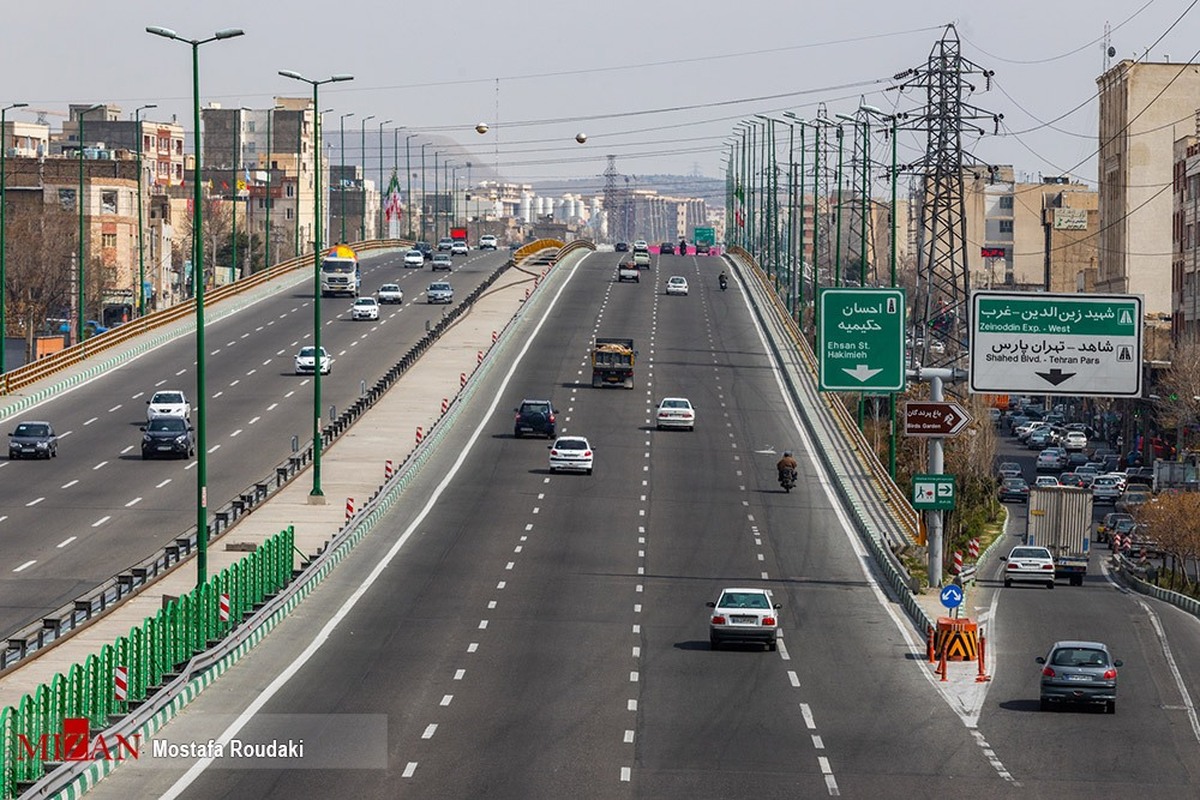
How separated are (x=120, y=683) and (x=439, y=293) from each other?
3878 inches

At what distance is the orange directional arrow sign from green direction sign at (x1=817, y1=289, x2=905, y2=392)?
6.26ft

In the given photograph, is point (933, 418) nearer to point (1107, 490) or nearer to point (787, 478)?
point (787, 478)

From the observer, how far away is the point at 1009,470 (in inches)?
4414

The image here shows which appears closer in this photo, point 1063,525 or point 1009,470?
point 1063,525

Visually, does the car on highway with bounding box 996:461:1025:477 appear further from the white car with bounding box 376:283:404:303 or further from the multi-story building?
the multi-story building

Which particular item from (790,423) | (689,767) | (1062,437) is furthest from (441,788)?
(1062,437)

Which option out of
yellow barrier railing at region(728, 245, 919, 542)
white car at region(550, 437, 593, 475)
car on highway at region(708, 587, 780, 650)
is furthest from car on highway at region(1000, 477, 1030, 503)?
car on highway at region(708, 587, 780, 650)

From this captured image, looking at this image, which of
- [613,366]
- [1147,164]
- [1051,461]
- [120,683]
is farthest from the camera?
[1147,164]

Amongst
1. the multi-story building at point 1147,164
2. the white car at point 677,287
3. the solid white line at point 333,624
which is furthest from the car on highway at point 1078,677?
the multi-story building at point 1147,164

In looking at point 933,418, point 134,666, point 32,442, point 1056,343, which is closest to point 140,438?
point 32,442

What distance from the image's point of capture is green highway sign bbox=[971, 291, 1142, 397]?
46.5 m

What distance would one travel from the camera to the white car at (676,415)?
80500mm

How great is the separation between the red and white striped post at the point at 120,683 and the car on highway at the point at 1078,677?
1486cm

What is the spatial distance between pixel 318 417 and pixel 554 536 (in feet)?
32.5
